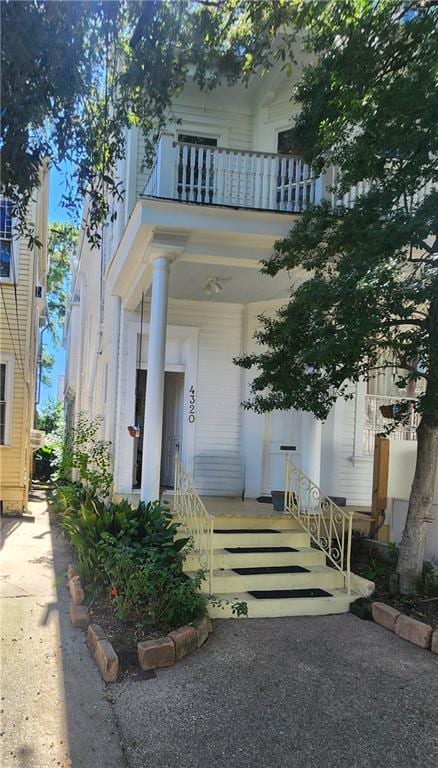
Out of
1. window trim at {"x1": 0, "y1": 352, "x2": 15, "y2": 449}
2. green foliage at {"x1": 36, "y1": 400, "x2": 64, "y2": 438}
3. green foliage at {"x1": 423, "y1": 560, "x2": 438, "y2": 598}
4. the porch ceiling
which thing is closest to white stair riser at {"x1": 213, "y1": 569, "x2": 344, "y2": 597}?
green foliage at {"x1": 423, "y1": 560, "x2": 438, "y2": 598}

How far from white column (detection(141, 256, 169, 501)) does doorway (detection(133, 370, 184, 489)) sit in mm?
2862

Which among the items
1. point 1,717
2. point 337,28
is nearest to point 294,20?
point 337,28

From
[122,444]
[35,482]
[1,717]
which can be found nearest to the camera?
[1,717]

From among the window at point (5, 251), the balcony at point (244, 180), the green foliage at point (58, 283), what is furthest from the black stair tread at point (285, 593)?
the green foliage at point (58, 283)

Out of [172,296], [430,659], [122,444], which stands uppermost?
[172,296]

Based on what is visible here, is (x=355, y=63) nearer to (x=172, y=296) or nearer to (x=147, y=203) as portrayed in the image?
(x=147, y=203)

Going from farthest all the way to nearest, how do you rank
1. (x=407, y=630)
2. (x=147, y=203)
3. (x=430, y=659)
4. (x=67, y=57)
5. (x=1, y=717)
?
(x=147, y=203) < (x=407, y=630) < (x=430, y=659) < (x=67, y=57) < (x=1, y=717)

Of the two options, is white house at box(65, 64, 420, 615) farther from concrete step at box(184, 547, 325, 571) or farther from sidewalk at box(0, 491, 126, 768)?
sidewalk at box(0, 491, 126, 768)

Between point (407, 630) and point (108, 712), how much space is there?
8.46 feet

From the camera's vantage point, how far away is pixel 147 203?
6.38 metres

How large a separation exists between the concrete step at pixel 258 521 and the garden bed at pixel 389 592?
85cm

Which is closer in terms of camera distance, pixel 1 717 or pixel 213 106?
pixel 1 717

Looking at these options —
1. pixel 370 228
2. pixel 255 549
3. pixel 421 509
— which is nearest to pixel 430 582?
pixel 421 509

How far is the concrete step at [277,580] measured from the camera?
538 cm
